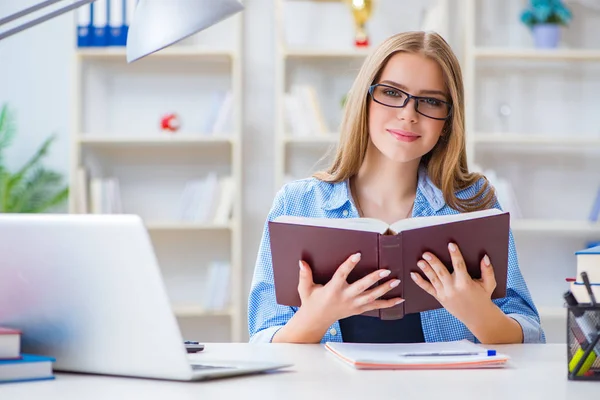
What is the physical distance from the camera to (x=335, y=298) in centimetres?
155

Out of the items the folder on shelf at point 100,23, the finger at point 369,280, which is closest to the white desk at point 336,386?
the finger at point 369,280

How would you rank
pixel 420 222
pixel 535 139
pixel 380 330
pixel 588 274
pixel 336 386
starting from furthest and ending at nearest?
pixel 535 139 → pixel 380 330 → pixel 420 222 → pixel 588 274 → pixel 336 386

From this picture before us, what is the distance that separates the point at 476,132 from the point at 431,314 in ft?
7.37

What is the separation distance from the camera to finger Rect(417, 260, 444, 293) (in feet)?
5.01

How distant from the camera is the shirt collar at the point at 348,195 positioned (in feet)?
6.68

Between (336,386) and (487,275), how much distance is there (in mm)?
556

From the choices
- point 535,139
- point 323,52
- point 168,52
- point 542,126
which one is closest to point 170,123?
point 168,52

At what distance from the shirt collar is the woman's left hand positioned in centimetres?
47

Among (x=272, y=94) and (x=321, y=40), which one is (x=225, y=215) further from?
(x=321, y=40)

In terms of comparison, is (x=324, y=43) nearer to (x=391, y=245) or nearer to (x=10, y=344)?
(x=391, y=245)

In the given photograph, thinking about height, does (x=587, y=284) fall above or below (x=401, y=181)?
below

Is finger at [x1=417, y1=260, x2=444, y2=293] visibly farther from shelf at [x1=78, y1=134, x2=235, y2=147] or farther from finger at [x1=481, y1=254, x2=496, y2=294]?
shelf at [x1=78, y1=134, x2=235, y2=147]

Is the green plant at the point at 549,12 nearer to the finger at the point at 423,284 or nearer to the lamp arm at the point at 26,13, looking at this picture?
the finger at the point at 423,284

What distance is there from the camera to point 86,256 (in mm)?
1109
